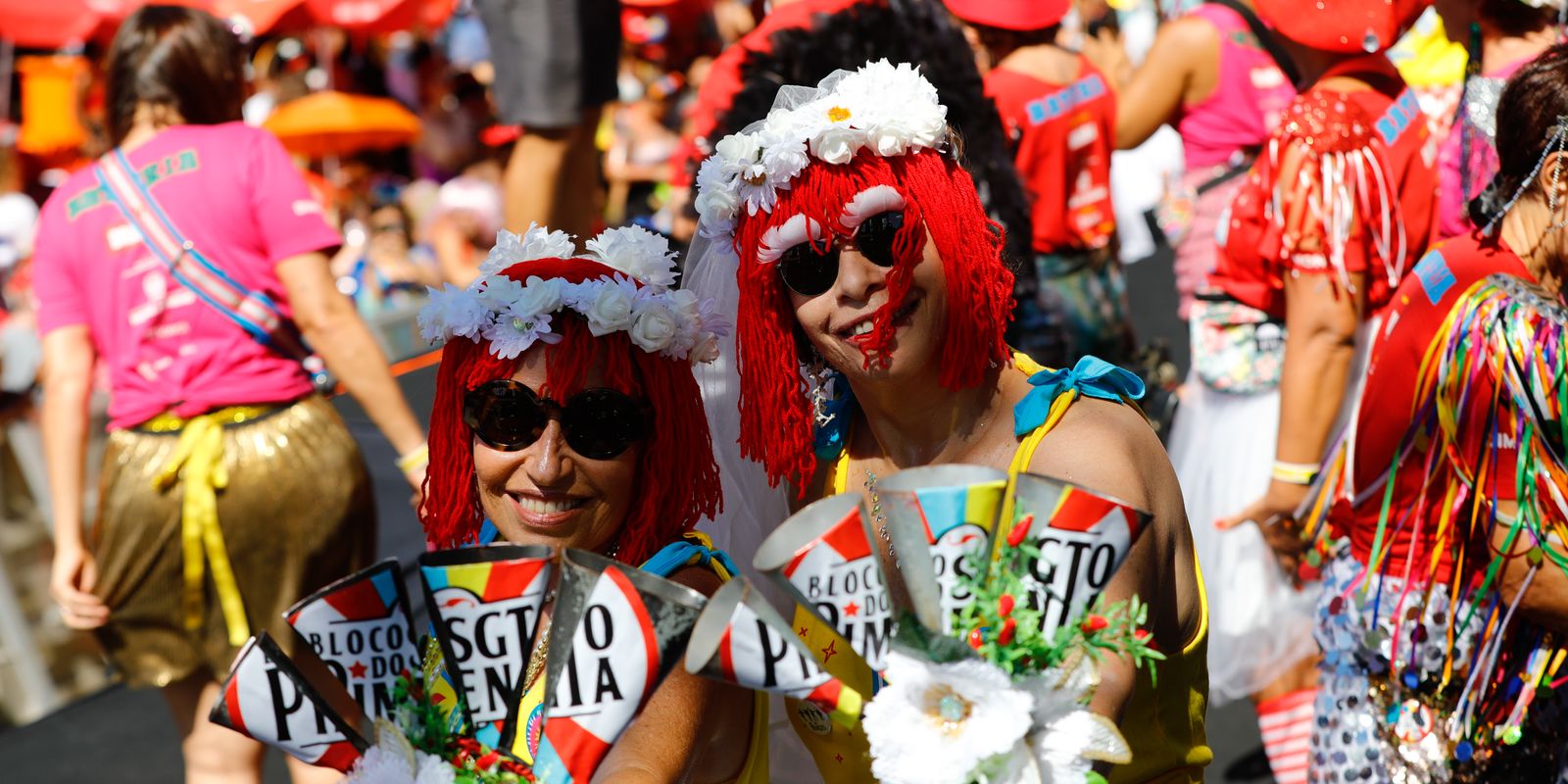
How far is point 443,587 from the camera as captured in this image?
178 centimetres

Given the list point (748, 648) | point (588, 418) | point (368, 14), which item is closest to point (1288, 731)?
point (588, 418)

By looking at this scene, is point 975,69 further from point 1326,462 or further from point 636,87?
point 636,87

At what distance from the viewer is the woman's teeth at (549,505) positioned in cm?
220

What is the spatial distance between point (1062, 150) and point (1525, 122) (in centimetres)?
188

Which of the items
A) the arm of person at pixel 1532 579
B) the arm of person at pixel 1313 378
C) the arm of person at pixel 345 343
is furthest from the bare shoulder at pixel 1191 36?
the arm of person at pixel 345 343

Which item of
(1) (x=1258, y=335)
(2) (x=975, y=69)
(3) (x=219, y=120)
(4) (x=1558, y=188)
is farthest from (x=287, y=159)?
(4) (x=1558, y=188)

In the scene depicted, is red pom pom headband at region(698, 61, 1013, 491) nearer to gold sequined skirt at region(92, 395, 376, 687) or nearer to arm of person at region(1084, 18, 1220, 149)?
gold sequined skirt at region(92, 395, 376, 687)

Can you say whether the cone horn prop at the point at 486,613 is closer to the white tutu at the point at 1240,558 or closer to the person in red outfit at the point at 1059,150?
the white tutu at the point at 1240,558

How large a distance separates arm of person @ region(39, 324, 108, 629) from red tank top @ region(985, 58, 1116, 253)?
8.17 ft

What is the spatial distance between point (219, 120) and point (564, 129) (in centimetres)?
88

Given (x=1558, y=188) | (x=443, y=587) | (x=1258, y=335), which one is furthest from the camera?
(x=1258, y=335)

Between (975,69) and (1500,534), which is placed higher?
(975,69)

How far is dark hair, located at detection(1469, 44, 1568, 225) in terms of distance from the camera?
274 cm

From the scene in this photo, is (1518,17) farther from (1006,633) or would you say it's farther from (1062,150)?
(1006,633)
